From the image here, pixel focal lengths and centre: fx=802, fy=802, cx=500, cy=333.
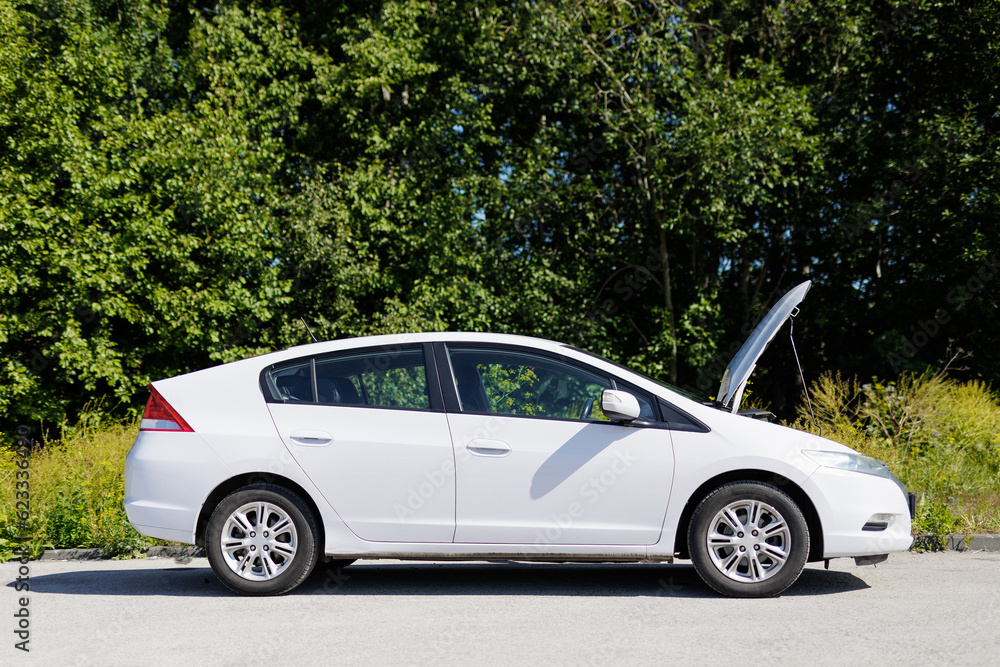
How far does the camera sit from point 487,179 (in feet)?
53.6

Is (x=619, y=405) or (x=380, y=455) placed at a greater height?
(x=619, y=405)

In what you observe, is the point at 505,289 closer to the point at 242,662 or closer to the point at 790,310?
the point at 790,310

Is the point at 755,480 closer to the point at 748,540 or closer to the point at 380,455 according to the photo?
the point at 748,540

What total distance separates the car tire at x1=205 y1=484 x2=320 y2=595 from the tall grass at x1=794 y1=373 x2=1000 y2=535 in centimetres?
473

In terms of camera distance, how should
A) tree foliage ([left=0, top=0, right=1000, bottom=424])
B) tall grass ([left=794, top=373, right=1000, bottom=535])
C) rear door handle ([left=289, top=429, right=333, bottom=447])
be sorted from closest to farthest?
rear door handle ([left=289, top=429, right=333, bottom=447])
tall grass ([left=794, top=373, right=1000, bottom=535])
tree foliage ([left=0, top=0, right=1000, bottom=424])

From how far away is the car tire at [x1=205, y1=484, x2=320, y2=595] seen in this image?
530 cm

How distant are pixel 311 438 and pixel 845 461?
11.6 ft

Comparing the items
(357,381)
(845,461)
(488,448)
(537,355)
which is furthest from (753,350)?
(357,381)

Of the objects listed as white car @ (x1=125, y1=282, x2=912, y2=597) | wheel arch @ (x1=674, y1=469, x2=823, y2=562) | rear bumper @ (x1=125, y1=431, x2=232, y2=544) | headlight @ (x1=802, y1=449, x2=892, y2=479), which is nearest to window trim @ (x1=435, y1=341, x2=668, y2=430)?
white car @ (x1=125, y1=282, x2=912, y2=597)

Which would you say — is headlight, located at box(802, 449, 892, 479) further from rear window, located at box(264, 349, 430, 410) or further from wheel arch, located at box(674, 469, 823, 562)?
rear window, located at box(264, 349, 430, 410)

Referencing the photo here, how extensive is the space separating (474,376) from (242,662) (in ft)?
7.50

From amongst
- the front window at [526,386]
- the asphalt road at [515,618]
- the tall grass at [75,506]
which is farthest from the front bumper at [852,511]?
the tall grass at [75,506]

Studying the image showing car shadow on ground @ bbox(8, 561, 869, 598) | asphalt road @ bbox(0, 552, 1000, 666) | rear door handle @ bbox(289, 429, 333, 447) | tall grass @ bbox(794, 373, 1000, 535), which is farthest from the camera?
tall grass @ bbox(794, 373, 1000, 535)

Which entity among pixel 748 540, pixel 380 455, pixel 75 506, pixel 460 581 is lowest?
pixel 460 581
